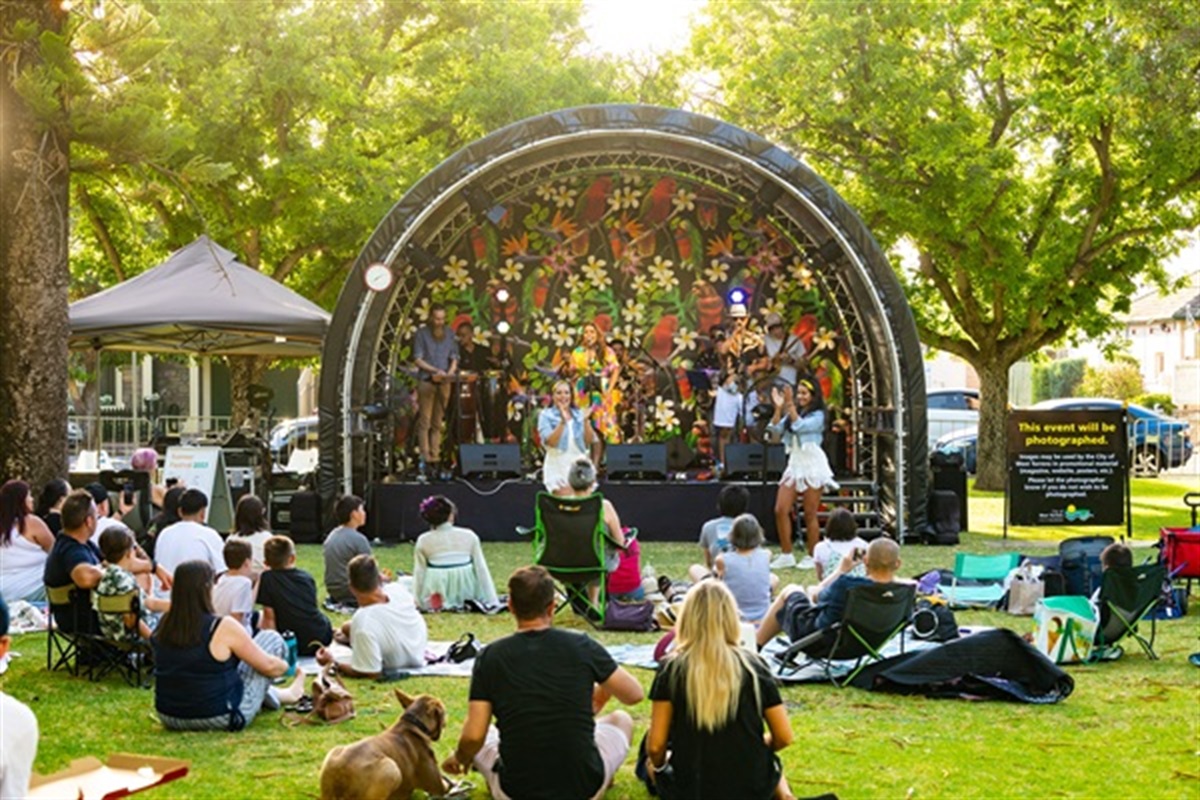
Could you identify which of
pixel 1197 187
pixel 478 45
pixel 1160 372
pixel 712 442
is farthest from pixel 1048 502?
pixel 1160 372

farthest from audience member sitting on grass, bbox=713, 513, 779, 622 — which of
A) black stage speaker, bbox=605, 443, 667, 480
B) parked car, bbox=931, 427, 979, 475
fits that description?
parked car, bbox=931, 427, 979, 475

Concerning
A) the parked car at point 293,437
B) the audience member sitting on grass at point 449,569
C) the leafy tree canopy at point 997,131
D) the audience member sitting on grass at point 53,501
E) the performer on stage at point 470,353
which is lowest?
the audience member sitting on grass at point 449,569

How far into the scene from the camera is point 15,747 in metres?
4.37

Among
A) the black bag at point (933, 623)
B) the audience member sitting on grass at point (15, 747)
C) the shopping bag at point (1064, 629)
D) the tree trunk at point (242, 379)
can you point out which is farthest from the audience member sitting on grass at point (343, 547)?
the tree trunk at point (242, 379)

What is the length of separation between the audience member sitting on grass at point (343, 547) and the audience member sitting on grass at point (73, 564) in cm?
228

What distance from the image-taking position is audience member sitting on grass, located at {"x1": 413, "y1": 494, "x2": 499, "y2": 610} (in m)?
11.0

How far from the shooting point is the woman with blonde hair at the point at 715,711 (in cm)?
531

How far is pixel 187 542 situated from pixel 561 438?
20.6 feet

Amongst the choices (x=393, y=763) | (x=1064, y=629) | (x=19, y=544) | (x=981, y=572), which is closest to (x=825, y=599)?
(x=1064, y=629)

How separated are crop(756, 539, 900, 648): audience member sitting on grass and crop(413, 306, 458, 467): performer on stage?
9.97 meters

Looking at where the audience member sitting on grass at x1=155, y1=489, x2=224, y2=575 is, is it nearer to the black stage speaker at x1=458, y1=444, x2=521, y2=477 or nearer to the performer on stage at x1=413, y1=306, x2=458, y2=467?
the black stage speaker at x1=458, y1=444, x2=521, y2=477

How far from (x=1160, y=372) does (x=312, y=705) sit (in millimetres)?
49651

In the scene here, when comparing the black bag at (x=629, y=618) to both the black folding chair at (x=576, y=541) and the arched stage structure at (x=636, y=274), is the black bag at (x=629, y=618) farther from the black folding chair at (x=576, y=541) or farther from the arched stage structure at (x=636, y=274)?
the arched stage structure at (x=636, y=274)

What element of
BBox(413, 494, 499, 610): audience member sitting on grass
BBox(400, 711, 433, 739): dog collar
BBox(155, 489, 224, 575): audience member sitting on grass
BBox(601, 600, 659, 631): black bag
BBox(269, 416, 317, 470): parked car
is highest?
BBox(269, 416, 317, 470): parked car
